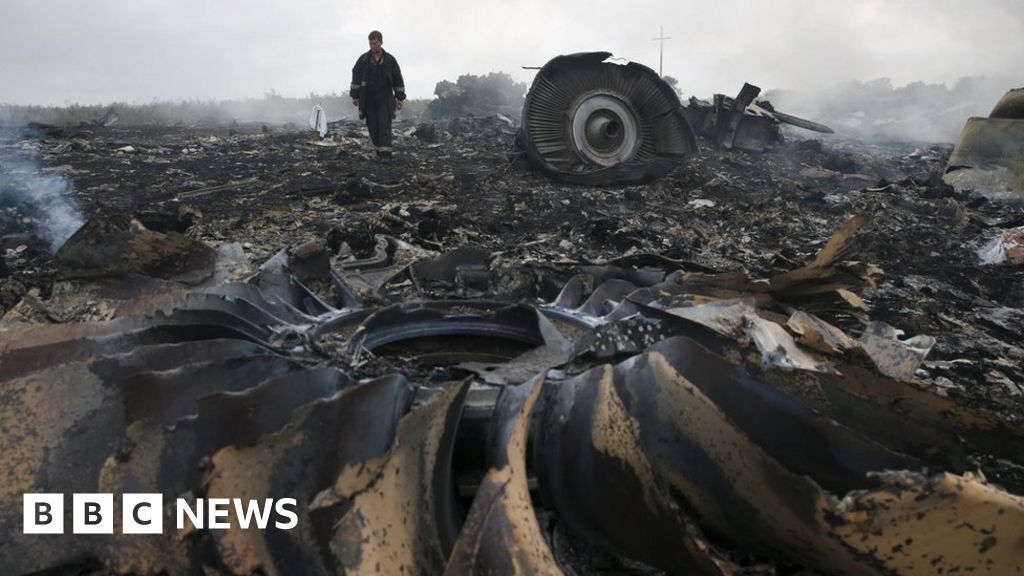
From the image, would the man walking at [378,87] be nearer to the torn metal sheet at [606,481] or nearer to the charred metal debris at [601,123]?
the charred metal debris at [601,123]

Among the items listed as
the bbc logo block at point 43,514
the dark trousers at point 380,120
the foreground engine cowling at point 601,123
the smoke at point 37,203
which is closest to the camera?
the bbc logo block at point 43,514

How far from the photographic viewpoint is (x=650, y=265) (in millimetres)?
3568

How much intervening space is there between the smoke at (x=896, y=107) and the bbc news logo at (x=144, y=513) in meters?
26.9

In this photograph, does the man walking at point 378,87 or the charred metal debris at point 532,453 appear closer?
the charred metal debris at point 532,453

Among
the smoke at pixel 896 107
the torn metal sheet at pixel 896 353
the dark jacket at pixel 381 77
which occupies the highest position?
the smoke at pixel 896 107

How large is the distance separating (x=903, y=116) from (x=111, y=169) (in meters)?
31.5

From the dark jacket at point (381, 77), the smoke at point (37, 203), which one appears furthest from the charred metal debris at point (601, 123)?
the smoke at point (37, 203)

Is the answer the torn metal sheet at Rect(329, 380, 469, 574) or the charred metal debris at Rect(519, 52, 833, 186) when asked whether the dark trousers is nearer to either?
the charred metal debris at Rect(519, 52, 833, 186)

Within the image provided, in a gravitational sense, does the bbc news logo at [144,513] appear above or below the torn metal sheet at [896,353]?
below

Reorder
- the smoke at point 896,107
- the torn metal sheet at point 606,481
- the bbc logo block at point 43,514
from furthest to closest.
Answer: the smoke at point 896,107 < the bbc logo block at point 43,514 < the torn metal sheet at point 606,481

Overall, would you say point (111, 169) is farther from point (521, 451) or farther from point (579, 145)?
point (521, 451)

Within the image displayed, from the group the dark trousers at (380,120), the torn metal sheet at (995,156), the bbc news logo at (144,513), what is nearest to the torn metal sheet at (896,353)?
the bbc news logo at (144,513)

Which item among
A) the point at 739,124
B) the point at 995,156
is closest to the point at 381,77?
the point at 739,124

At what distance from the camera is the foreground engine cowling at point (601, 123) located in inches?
349
